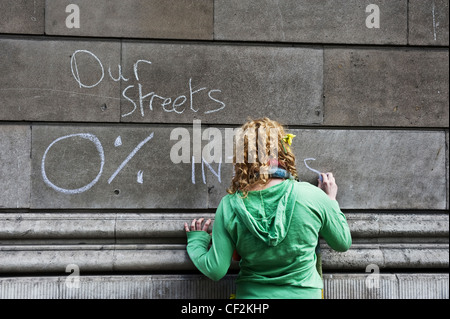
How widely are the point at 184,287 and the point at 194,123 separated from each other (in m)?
1.55

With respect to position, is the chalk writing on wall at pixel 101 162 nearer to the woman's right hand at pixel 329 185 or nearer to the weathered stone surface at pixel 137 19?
the weathered stone surface at pixel 137 19

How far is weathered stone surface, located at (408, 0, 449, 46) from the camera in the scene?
4.67 metres

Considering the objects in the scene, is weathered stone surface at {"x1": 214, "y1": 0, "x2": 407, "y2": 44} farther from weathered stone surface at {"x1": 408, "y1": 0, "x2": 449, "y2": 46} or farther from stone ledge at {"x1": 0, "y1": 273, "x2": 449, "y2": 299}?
stone ledge at {"x1": 0, "y1": 273, "x2": 449, "y2": 299}

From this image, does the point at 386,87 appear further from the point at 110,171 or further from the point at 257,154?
the point at 110,171

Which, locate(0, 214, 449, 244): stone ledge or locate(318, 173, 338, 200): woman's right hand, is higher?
locate(318, 173, 338, 200): woman's right hand

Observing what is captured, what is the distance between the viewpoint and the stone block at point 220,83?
14.8 feet

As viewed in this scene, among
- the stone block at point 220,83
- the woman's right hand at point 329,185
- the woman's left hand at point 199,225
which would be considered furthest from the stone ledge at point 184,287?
the stone block at point 220,83

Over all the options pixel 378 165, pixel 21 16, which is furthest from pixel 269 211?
pixel 21 16

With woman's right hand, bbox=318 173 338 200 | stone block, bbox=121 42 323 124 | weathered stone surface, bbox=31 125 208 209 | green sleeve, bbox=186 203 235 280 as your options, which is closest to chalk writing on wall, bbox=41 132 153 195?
weathered stone surface, bbox=31 125 208 209

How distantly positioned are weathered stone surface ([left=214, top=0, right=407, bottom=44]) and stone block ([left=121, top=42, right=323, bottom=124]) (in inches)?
5.7

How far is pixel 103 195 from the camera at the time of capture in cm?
445
